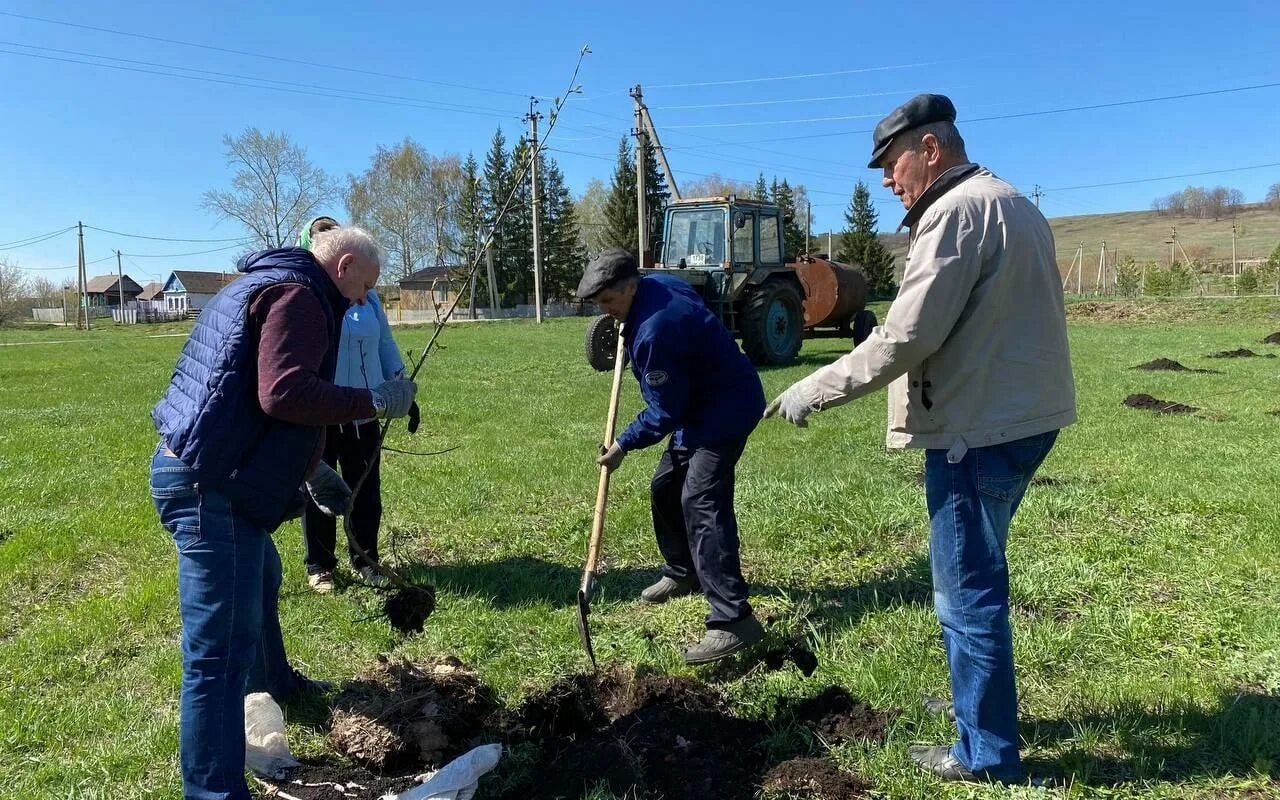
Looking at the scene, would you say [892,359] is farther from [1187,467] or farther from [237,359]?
[1187,467]

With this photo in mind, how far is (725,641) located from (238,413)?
2.13 meters

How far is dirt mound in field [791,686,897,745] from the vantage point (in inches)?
117

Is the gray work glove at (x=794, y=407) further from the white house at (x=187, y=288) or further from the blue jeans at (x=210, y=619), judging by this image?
the white house at (x=187, y=288)

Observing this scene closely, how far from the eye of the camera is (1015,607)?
4.00m

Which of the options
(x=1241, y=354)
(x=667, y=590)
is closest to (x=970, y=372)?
(x=667, y=590)

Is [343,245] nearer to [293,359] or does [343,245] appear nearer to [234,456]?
[293,359]

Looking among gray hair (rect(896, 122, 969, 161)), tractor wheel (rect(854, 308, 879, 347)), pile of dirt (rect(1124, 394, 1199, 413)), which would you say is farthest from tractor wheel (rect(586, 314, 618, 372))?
gray hair (rect(896, 122, 969, 161))

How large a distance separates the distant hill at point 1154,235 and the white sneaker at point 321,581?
214ft

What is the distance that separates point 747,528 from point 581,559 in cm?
106

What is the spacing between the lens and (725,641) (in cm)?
357

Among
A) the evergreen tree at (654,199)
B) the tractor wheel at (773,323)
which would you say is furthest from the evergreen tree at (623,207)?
the tractor wheel at (773,323)

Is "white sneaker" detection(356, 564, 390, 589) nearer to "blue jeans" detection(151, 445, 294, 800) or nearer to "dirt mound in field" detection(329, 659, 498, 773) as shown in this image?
"dirt mound in field" detection(329, 659, 498, 773)

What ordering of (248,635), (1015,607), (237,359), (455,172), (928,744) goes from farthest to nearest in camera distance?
(455,172) < (1015,607) < (928,744) < (248,635) < (237,359)

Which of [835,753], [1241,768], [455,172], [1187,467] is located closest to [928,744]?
[835,753]
